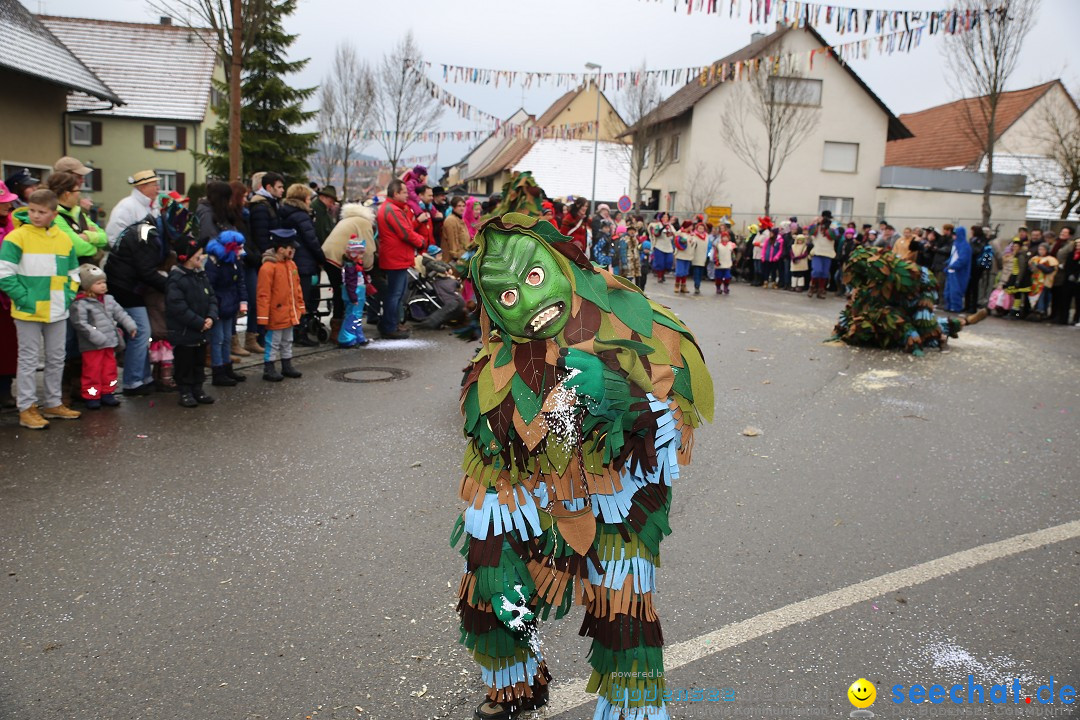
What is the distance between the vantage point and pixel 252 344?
30.3ft

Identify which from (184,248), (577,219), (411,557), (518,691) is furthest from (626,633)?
(577,219)

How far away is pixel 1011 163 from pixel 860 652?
36174 millimetres

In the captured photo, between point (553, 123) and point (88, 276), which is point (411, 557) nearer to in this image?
point (88, 276)

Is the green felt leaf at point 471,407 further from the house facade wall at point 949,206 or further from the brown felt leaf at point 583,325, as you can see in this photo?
the house facade wall at point 949,206

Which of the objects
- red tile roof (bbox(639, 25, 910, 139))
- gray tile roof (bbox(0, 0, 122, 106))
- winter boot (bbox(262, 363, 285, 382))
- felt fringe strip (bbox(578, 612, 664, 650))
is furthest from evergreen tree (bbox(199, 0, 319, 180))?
felt fringe strip (bbox(578, 612, 664, 650))

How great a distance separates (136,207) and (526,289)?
615 cm

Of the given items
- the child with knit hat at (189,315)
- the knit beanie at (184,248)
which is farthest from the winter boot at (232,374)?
the knit beanie at (184,248)

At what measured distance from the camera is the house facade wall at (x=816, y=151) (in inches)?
1259

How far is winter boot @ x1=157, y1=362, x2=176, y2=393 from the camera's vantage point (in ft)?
24.2

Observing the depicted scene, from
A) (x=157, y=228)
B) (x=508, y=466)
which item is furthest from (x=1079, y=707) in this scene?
(x=157, y=228)

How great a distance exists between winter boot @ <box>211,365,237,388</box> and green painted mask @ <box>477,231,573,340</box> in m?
5.98

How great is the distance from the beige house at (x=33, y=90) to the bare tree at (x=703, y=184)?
70.0 feet

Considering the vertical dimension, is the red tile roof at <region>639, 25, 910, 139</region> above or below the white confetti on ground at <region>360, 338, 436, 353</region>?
above

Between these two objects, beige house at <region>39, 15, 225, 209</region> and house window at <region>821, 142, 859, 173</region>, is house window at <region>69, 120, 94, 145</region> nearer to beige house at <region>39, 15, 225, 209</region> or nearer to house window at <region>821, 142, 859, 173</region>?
beige house at <region>39, 15, 225, 209</region>
